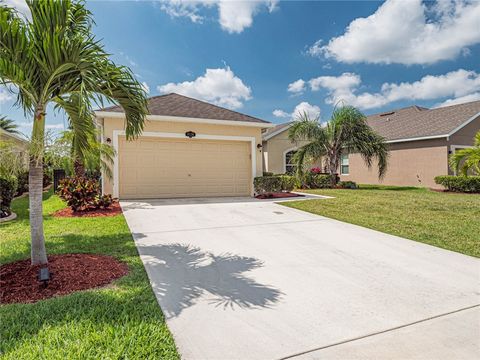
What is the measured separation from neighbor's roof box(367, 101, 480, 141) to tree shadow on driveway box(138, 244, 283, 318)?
678 inches

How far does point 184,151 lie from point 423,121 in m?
16.3

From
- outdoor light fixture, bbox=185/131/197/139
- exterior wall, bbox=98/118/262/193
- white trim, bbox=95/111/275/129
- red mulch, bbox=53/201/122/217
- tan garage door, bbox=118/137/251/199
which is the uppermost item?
white trim, bbox=95/111/275/129

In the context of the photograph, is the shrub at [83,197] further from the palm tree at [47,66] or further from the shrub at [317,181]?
the shrub at [317,181]

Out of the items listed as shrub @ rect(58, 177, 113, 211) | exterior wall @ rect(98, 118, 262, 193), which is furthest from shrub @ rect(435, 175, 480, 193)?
shrub @ rect(58, 177, 113, 211)

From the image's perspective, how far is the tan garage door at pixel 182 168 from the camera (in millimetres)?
11305

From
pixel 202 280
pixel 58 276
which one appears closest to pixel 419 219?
pixel 202 280

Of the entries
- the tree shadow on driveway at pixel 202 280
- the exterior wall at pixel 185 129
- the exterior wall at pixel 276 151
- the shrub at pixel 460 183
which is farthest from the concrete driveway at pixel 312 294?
the exterior wall at pixel 276 151

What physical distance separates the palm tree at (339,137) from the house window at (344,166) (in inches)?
207

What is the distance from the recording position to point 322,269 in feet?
13.3

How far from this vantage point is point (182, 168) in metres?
12.1

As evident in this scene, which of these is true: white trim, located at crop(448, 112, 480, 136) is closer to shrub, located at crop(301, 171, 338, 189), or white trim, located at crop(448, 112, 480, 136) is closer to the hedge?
shrub, located at crop(301, 171, 338, 189)

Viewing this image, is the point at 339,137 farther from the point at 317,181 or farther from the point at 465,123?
the point at 465,123

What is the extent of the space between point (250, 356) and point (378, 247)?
3.74 metres

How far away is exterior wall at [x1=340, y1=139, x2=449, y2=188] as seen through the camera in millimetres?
16861
